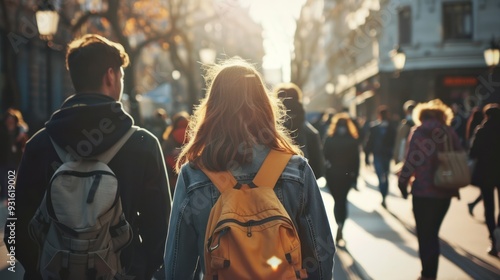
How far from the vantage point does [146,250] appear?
323 cm

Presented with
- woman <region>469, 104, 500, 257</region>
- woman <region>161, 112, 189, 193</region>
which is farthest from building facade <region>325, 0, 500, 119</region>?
woman <region>161, 112, 189, 193</region>

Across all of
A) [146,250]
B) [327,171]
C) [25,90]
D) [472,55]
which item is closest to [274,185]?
[146,250]

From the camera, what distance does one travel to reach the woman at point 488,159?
31.2ft

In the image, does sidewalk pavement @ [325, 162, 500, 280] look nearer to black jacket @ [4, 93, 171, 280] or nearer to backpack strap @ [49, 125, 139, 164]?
black jacket @ [4, 93, 171, 280]

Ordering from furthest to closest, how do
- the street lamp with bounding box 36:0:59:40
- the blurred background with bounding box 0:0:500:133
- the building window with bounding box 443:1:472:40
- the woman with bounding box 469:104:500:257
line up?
the building window with bounding box 443:1:472:40, the blurred background with bounding box 0:0:500:133, the street lamp with bounding box 36:0:59:40, the woman with bounding box 469:104:500:257

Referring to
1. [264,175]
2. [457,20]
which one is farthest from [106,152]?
[457,20]

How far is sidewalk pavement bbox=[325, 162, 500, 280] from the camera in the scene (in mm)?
7949

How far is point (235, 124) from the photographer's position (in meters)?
3.03

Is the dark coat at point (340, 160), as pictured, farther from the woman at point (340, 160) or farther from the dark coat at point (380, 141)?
the dark coat at point (380, 141)

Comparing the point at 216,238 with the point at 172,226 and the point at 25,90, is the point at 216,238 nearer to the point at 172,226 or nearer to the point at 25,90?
the point at 172,226

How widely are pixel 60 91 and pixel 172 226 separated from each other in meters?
35.2

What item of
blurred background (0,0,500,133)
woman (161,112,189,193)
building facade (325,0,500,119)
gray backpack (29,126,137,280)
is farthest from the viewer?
building facade (325,0,500,119)

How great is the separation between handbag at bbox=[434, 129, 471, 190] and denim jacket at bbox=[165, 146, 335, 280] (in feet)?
14.0

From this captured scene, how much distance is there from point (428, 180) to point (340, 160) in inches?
126
